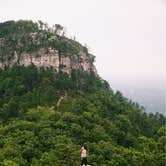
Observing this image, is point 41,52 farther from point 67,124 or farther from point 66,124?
point 66,124

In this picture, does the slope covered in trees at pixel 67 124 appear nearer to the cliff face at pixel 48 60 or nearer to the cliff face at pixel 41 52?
the cliff face at pixel 48 60

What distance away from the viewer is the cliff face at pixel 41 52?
7812 centimetres

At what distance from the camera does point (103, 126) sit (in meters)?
59.7

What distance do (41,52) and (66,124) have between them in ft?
82.7

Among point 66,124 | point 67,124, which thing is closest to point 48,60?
point 67,124

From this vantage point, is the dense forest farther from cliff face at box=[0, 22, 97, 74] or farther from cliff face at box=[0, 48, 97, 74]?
cliff face at box=[0, 22, 97, 74]

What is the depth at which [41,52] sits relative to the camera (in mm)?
78500

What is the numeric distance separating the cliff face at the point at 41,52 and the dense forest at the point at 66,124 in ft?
4.71

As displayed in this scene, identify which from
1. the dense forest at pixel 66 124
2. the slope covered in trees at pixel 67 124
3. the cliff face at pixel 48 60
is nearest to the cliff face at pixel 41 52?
the cliff face at pixel 48 60

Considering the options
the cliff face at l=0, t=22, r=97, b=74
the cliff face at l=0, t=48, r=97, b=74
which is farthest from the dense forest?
the cliff face at l=0, t=22, r=97, b=74

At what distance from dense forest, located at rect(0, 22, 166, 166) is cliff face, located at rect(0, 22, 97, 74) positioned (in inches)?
56.5

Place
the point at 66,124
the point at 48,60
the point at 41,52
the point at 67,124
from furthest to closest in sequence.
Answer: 1. the point at 41,52
2. the point at 48,60
3. the point at 67,124
4. the point at 66,124

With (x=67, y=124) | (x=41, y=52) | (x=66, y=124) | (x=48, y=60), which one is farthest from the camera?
(x=41, y=52)

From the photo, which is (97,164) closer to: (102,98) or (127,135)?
(127,135)
